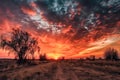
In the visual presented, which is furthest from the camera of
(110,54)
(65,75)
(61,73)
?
(110,54)

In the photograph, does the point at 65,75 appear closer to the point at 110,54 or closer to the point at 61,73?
the point at 61,73

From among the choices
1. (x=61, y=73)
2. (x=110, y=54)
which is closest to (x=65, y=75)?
(x=61, y=73)

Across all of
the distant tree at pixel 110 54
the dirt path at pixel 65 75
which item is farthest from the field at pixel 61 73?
the distant tree at pixel 110 54

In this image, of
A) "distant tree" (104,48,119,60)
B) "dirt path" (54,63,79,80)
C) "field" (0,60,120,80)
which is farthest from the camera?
"distant tree" (104,48,119,60)

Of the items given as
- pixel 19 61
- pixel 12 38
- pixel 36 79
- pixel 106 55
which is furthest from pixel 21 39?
pixel 106 55

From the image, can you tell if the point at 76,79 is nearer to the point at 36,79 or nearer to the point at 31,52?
the point at 36,79

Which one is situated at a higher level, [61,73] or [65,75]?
[61,73]

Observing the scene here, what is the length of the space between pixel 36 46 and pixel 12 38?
884 cm

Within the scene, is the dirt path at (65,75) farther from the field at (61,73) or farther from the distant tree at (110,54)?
the distant tree at (110,54)

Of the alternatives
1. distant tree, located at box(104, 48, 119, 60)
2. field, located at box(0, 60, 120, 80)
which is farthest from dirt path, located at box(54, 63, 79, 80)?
distant tree, located at box(104, 48, 119, 60)

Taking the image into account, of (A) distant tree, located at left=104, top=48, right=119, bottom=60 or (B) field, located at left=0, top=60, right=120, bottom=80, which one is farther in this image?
(A) distant tree, located at left=104, top=48, right=119, bottom=60

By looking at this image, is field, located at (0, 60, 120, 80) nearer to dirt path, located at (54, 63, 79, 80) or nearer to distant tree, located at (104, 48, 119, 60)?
dirt path, located at (54, 63, 79, 80)

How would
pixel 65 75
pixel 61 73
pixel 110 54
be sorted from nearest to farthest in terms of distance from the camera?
pixel 65 75
pixel 61 73
pixel 110 54

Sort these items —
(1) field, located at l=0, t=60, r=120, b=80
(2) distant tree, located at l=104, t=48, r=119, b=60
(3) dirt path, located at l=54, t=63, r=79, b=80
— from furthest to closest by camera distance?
(2) distant tree, located at l=104, t=48, r=119, b=60 → (1) field, located at l=0, t=60, r=120, b=80 → (3) dirt path, located at l=54, t=63, r=79, b=80
